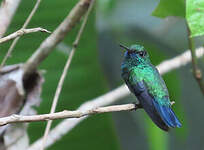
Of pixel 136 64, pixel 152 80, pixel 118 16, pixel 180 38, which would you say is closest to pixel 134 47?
pixel 136 64

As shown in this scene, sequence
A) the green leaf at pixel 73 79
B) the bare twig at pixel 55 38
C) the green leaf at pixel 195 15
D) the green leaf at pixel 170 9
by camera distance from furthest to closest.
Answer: the green leaf at pixel 73 79 → the bare twig at pixel 55 38 → the green leaf at pixel 170 9 → the green leaf at pixel 195 15

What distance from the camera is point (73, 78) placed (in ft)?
9.25

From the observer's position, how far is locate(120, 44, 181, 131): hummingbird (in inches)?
69.0

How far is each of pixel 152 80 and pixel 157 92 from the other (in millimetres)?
74

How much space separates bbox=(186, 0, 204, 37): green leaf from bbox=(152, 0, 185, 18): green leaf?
0.50 m

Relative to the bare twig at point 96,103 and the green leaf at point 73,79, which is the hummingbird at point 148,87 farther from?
the green leaf at point 73,79

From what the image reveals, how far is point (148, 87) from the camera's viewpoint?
2.00 m

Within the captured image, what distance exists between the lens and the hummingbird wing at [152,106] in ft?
5.59

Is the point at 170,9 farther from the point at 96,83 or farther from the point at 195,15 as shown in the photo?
the point at 96,83

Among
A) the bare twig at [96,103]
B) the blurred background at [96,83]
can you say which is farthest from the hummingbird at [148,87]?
the blurred background at [96,83]

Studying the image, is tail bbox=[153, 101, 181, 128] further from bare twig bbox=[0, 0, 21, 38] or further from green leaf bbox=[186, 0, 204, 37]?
bare twig bbox=[0, 0, 21, 38]

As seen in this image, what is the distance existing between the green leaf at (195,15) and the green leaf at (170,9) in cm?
50

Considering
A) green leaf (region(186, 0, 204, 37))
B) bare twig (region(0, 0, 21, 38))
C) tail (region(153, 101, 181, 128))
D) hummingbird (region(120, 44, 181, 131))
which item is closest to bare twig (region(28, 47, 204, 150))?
hummingbird (region(120, 44, 181, 131))

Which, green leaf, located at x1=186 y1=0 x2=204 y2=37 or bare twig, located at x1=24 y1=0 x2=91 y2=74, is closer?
green leaf, located at x1=186 y1=0 x2=204 y2=37
